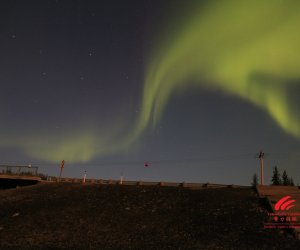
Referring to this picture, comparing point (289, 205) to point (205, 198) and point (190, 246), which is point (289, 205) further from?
point (190, 246)

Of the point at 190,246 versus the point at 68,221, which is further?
the point at 68,221

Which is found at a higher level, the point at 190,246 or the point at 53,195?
the point at 53,195

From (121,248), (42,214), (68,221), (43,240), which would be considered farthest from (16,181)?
(121,248)

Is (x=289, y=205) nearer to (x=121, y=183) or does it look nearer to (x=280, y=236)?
(x=280, y=236)

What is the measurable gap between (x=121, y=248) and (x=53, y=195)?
Answer: 16.3 m

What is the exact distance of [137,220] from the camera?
2678 cm

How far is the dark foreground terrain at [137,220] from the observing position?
72.3 ft

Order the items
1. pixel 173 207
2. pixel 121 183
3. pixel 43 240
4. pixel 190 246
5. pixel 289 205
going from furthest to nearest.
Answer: pixel 121 183
pixel 173 207
pixel 289 205
pixel 43 240
pixel 190 246

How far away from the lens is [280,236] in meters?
22.0

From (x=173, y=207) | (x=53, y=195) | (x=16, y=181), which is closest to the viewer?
(x=173, y=207)

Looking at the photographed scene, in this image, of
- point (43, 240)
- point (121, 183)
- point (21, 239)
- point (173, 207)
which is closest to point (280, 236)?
point (173, 207)

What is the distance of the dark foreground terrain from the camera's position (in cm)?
2203

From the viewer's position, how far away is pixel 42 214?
2955cm

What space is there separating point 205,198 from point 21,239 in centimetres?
1516
